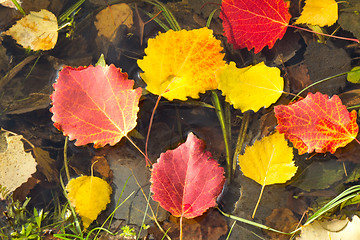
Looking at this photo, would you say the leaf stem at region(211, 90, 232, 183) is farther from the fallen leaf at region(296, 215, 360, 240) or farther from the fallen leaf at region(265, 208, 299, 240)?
the fallen leaf at region(296, 215, 360, 240)

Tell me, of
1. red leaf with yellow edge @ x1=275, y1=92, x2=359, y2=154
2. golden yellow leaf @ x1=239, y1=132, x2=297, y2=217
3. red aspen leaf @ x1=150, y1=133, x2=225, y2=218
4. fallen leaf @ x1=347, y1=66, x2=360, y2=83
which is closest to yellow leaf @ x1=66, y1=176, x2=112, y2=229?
red aspen leaf @ x1=150, y1=133, x2=225, y2=218

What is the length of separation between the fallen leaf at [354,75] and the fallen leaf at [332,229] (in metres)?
0.49

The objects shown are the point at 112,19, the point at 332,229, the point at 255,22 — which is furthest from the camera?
the point at 112,19

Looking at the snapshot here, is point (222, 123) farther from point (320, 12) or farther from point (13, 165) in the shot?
point (13, 165)

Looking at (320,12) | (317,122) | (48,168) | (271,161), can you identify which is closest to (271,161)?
(271,161)

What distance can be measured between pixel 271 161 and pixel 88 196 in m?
0.65

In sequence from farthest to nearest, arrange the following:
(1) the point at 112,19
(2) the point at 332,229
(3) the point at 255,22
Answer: (1) the point at 112,19, (3) the point at 255,22, (2) the point at 332,229

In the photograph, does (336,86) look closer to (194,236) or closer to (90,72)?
(194,236)

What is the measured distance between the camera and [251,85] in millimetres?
1425

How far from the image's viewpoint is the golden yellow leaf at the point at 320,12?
4.89ft

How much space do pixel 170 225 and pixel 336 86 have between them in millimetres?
786

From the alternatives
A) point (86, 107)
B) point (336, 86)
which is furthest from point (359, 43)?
point (86, 107)

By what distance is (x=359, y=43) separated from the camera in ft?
4.92

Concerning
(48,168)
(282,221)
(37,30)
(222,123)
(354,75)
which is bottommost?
(282,221)
